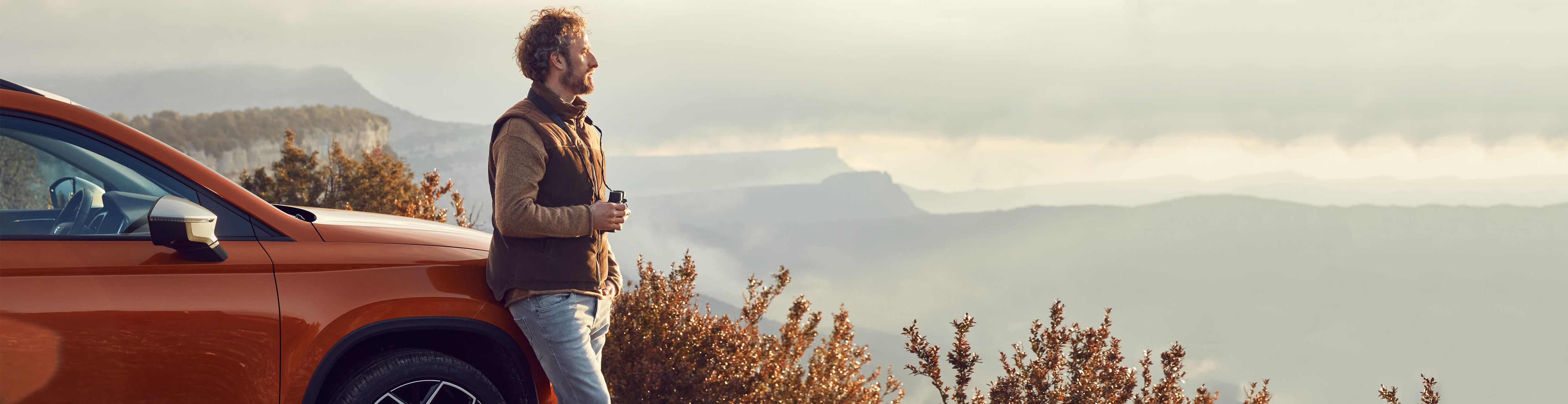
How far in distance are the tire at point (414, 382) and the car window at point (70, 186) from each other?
A: 22.1 inches

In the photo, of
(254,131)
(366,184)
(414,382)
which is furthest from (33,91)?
(254,131)

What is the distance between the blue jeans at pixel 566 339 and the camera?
8.95 feet

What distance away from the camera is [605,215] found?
2662mm

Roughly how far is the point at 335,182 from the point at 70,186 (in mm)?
18082

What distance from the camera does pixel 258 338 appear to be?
8.25 ft

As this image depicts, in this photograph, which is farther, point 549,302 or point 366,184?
point 366,184

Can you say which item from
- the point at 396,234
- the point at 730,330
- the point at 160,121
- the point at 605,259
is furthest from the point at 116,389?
the point at 160,121

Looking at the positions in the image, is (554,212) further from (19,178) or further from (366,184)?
(366,184)

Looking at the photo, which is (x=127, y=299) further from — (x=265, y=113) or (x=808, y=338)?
(x=265, y=113)

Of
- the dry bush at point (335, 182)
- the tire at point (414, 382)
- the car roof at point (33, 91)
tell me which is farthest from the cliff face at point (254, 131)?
the tire at point (414, 382)

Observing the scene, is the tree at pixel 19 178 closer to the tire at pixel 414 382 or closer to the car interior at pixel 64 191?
the car interior at pixel 64 191

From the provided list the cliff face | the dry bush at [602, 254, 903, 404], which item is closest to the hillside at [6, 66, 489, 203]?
the cliff face

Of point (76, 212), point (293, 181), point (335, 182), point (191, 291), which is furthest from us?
point (335, 182)

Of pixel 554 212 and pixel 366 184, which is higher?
pixel 366 184
